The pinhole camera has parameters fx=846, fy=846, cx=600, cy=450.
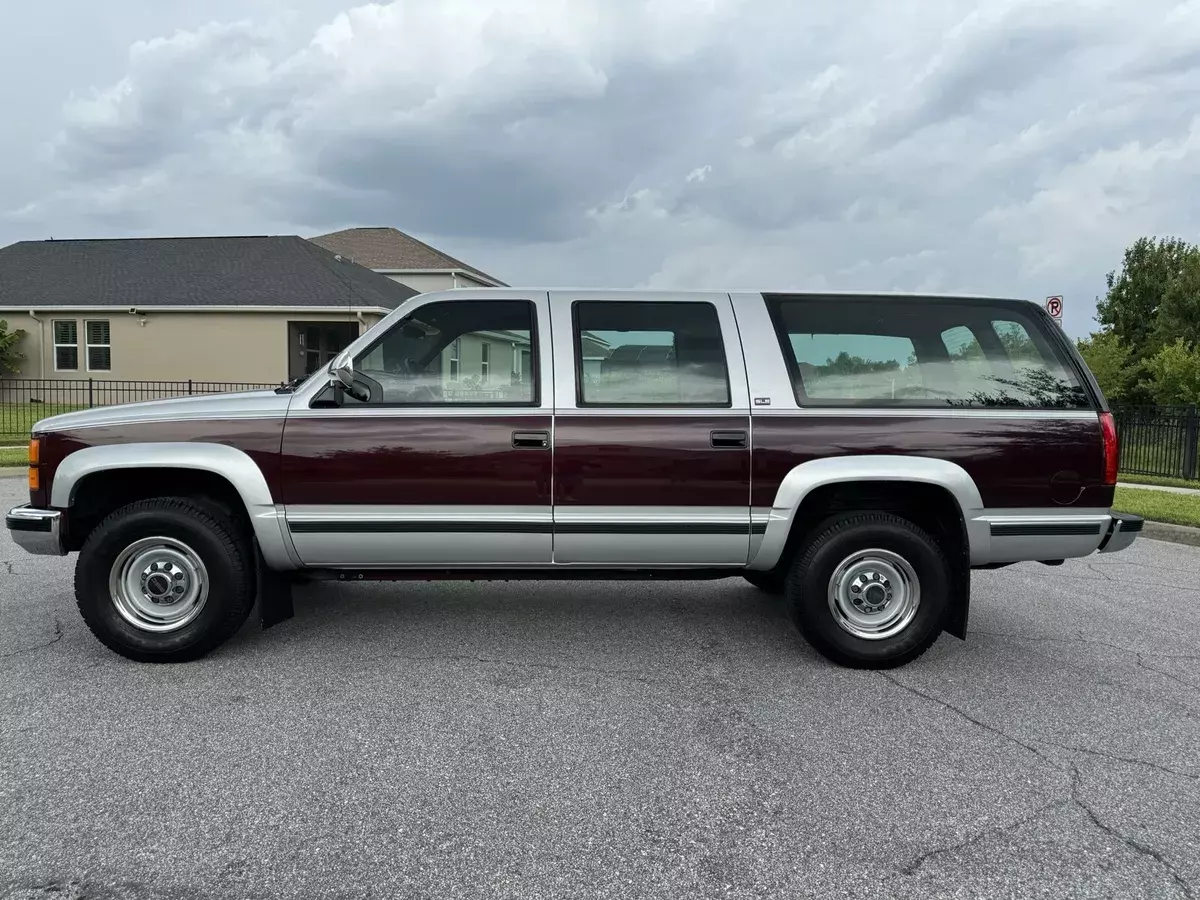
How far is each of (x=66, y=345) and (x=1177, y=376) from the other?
106 feet

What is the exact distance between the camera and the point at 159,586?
432 centimetres

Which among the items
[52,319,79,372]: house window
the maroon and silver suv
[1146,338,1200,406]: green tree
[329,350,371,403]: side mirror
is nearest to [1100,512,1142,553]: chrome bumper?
the maroon and silver suv

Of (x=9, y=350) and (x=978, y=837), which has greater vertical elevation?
(x=9, y=350)

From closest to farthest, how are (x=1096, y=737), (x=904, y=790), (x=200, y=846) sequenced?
(x=200, y=846), (x=904, y=790), (x=1096, y=737)

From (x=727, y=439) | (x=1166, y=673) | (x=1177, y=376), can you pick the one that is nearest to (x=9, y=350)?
(x=727, y=439)

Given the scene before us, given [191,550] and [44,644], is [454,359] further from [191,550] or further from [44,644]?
[44,644]

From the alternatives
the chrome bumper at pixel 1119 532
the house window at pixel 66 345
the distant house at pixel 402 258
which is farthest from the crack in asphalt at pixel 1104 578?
the distant house at pixel 402 258

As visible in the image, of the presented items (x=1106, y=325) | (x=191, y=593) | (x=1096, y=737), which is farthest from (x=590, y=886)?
(x=1106, y=325)

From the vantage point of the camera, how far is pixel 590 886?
97.9 inches

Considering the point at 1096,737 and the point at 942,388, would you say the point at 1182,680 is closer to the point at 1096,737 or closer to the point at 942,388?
the point at 1096,737

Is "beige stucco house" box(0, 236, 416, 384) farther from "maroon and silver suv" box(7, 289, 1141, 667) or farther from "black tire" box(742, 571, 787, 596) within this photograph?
"maroon and silver suv" box(7, 289, 1141, 667)

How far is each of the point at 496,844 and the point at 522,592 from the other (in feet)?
10.5

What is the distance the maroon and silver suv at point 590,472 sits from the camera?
4230 millimetres

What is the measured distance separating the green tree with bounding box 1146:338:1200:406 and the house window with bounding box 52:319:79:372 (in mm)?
31142
